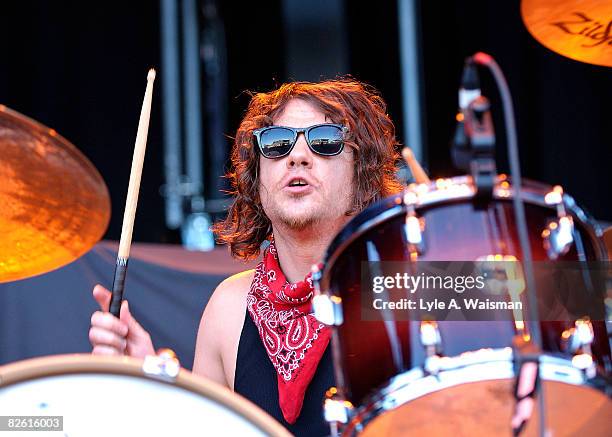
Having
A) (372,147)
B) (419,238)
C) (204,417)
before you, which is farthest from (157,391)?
(372,147)

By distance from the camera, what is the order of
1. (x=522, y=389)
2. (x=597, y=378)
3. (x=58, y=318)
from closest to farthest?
(x=522, y=389) → (x=597, y=378) → (x=58, y=318)

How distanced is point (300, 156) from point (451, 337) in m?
0.83

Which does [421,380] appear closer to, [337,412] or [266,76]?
[337,412]

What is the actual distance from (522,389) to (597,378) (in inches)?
6.7

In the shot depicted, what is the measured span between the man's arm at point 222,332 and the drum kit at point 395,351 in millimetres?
738

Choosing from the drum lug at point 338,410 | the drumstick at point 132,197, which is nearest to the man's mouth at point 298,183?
the drumstick at point 132,197

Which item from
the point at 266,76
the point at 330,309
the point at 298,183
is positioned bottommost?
the point at 330,309

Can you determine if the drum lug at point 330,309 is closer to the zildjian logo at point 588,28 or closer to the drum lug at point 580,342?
the drum lug at point 580,342

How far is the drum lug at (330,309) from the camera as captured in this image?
5.05 feet

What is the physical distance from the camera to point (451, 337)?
4.75 ft

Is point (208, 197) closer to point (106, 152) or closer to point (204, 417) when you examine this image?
point (106, 152)

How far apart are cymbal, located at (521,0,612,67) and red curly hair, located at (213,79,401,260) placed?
21.0 inches

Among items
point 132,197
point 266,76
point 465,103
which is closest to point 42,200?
point 132,197

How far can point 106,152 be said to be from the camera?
12.5 ft
